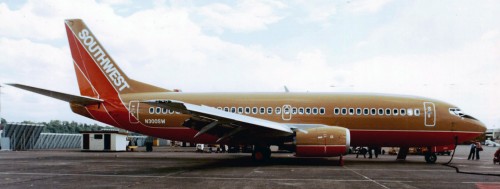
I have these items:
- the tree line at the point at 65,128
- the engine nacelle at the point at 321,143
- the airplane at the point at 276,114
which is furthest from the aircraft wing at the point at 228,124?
the tree line at the point at 65,128

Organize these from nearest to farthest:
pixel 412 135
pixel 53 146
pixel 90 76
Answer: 1. pixel 412 135
2. pixel 90 76
3. pixel 53 146

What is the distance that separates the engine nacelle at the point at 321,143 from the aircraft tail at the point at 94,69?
35.0 ft

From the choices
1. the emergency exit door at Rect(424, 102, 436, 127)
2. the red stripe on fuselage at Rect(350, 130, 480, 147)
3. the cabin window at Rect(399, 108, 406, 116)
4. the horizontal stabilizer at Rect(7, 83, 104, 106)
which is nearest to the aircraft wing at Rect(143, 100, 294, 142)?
the red stripe on fuselage at Rect(350, 130, 480, 147)

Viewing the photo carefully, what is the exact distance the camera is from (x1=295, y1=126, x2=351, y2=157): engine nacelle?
66.2 ft

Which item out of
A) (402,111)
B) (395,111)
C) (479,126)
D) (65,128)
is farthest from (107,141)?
(65,128)

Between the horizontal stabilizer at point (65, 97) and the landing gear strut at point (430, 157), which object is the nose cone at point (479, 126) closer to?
the landing gear strut at point (430, 157)

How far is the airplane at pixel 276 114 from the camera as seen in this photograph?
20875 mm

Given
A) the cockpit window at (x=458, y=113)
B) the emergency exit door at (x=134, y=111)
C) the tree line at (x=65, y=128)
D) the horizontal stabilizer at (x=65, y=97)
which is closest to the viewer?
the horizontal stabilizer at (x=65, y=97)

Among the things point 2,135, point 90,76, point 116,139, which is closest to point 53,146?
point 2,135

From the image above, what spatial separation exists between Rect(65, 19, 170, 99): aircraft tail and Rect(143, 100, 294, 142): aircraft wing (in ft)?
24.1

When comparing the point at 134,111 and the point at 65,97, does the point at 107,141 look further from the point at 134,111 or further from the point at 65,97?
the point at 65,97

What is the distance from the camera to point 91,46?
1020 inches

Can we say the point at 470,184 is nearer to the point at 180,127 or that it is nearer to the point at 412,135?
the point at 412,135

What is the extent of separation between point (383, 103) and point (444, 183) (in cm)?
1031
